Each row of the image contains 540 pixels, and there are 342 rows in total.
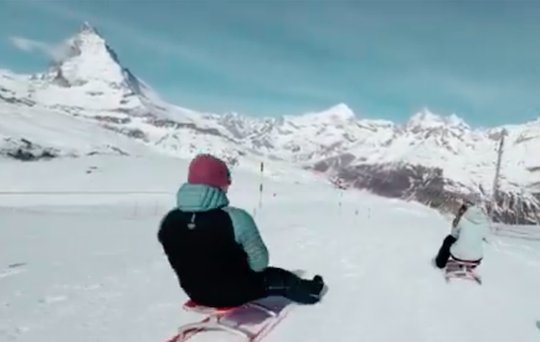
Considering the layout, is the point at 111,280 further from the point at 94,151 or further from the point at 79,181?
the point at 94,151

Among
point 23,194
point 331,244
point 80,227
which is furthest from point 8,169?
point 331,244

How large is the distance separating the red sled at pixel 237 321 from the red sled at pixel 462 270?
230 inches

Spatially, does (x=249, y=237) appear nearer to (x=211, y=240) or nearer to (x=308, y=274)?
(x=211, y=240)

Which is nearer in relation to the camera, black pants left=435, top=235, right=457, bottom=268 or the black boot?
the black boot

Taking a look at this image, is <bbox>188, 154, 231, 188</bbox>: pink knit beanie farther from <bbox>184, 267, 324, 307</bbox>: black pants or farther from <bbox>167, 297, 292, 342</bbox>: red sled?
<bbox>167, 297, 292, 342</bbox>: red sled

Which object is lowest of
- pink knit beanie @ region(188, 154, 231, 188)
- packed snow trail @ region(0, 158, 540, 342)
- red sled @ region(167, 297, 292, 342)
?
packed snow trail @ region(0, 158, 540, 342)

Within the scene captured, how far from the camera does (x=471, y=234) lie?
13039 millimetres

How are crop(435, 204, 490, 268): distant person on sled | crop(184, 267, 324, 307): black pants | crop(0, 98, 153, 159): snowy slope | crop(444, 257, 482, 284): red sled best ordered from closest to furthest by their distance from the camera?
crop(184, 267, 324, 307): black pants, crop(444, 257, 482, 284): red sled, crop(435, 204, 490, 268): distant person on sled, crop(0, 98, 153, 159): snowy slope

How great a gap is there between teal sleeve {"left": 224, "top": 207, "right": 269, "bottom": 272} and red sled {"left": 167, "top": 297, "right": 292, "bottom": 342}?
2.35ft

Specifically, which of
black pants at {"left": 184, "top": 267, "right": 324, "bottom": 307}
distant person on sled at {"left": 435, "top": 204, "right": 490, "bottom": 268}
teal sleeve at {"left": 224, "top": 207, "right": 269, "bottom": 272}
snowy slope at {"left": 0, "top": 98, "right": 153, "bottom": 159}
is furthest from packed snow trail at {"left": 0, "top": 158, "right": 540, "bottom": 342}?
snowy slope at {"left": 0, "top": 98, "right": 153, "bottom": 159}

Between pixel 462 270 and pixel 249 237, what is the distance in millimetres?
7634

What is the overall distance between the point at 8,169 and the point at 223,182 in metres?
65.7

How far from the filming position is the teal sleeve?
6.74 meters

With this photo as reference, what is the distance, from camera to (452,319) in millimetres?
9422
